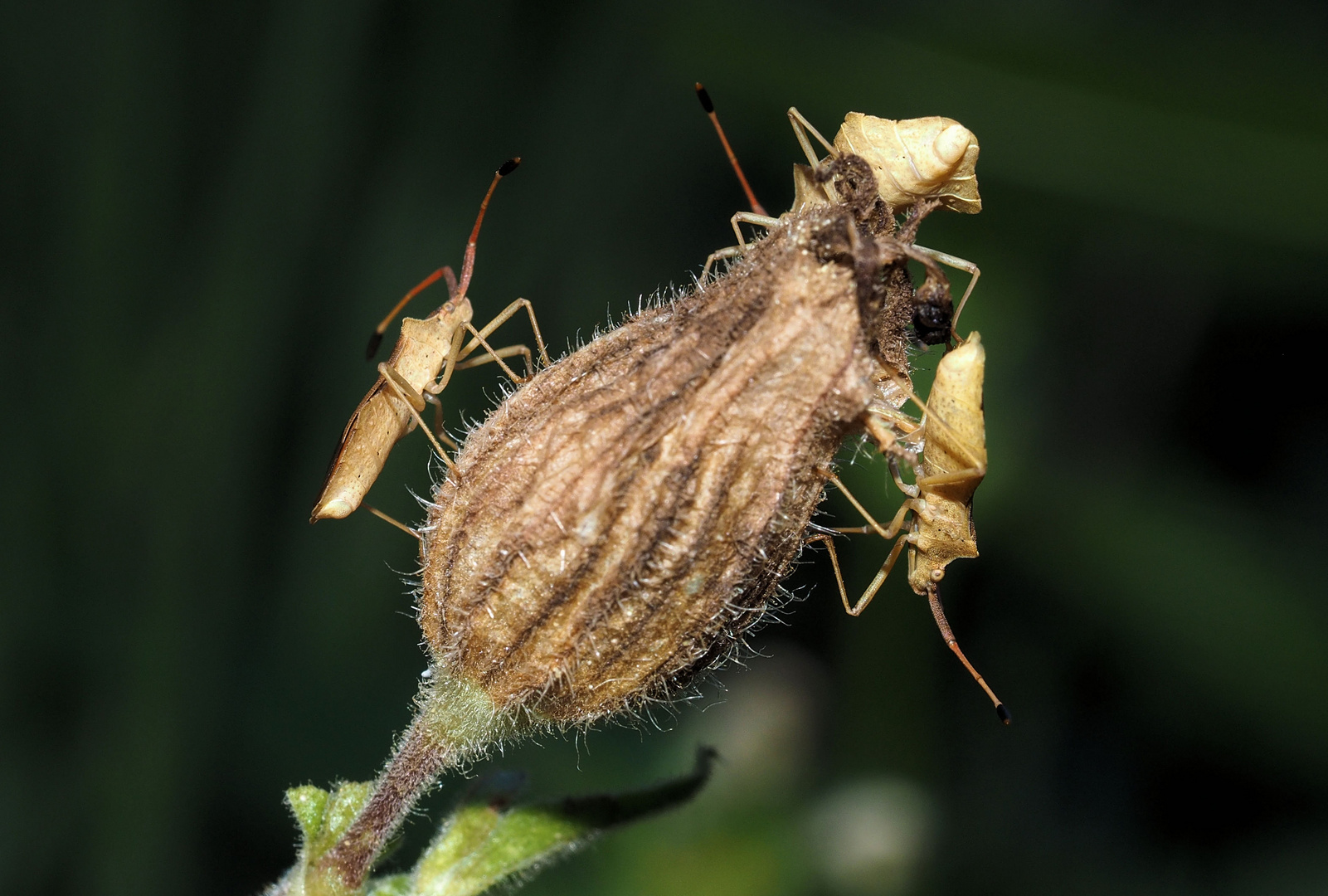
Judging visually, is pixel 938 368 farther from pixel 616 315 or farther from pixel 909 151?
pixel 616 315

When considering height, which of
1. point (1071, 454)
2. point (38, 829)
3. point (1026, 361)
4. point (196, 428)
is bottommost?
point (38, 829)

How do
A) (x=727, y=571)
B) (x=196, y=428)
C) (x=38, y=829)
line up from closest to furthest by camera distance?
1. (x=727, y=571)
2. (x=38, y=829)
3. (x=196, y=428)

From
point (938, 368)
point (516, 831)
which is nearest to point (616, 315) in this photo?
point (938, 368)

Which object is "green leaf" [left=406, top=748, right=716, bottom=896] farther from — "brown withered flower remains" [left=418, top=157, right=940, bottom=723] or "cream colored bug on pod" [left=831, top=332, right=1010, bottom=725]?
"cream colored bug on pod" [left=831, top=332, right=1010, bottom=725]

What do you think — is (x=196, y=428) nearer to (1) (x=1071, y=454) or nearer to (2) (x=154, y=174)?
(2) (x=154, y=174)

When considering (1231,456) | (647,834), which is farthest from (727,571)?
(1231,456)

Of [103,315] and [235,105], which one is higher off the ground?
[235,105]

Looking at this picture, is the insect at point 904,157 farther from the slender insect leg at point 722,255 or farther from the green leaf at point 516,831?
the green leaf at point 516,831

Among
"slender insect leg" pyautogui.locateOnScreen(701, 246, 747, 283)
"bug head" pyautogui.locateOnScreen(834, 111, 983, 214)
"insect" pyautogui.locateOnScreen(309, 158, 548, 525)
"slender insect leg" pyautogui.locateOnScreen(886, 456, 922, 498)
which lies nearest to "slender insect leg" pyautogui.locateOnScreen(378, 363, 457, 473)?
"insect" pyautogui.locateOnScreen(309, 158, 548, 525)
